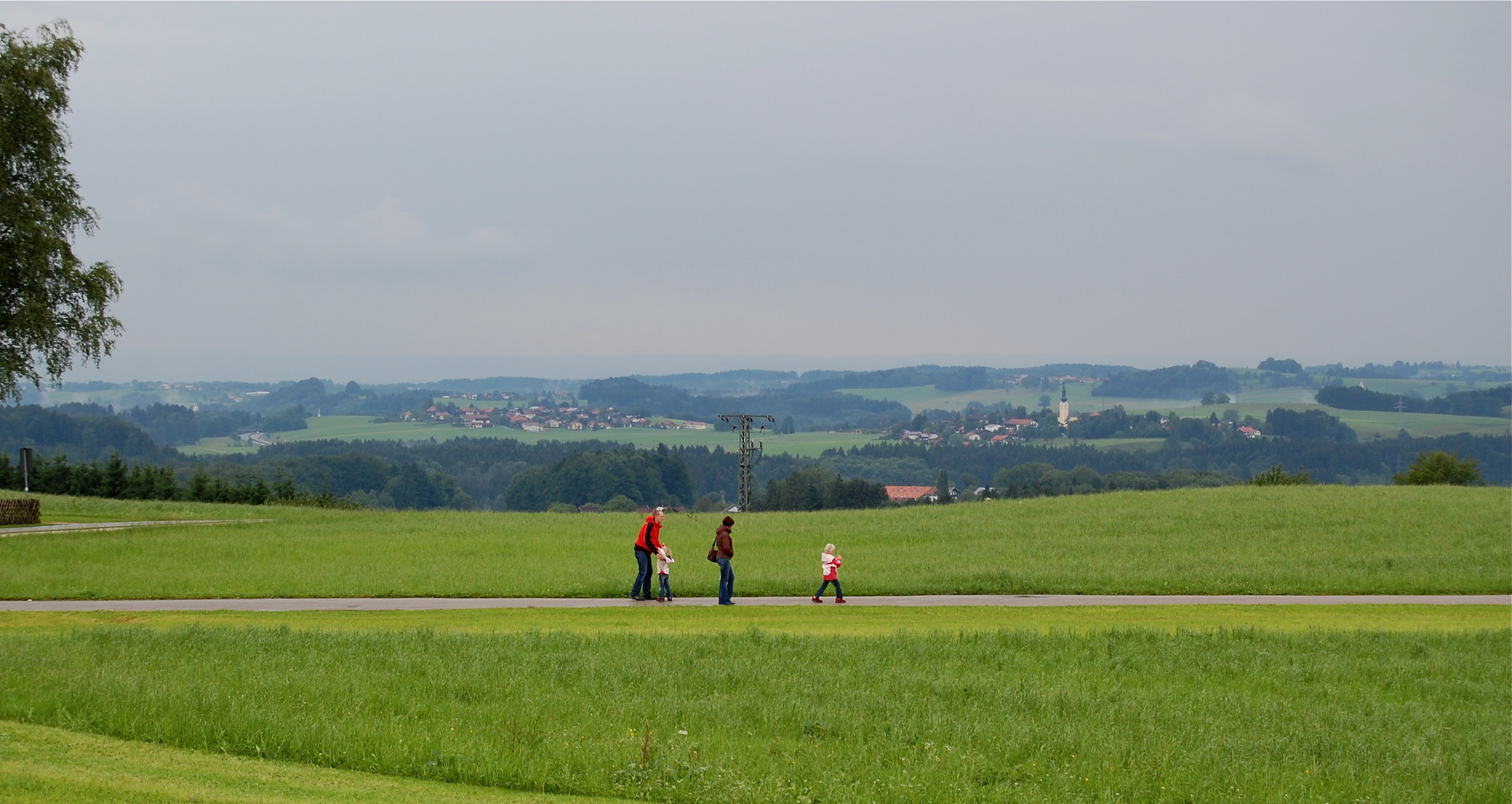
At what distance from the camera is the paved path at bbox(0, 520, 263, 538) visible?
3569 centimetres

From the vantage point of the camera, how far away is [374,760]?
1223 cm

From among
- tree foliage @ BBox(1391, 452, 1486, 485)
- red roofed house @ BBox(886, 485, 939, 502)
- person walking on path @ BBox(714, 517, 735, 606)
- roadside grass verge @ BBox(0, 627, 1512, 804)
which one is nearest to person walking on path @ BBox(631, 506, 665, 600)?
person walking on path @ BBox(714, 517, 735, 606)

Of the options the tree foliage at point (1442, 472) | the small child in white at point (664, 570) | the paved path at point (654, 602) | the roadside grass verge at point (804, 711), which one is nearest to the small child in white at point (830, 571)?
the paved path at point (654, 602)

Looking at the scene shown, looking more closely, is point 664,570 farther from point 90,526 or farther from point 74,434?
point 74,434

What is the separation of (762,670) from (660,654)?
6.27ft

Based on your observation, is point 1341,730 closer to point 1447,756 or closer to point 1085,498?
point 1447,756

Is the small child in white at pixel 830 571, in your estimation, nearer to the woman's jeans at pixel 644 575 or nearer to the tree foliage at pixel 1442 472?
the woman's jeans at pixel 644 575

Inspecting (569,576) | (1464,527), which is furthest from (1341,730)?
(1464,527)

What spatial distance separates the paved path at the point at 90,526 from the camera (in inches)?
1405

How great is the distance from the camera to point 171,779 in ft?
35.4

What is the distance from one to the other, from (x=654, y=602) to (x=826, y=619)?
465cm

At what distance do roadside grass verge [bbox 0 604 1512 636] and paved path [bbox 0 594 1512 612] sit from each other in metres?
0.71

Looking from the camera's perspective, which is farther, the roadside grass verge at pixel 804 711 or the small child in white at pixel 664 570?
the small child in white at pixel 664 570

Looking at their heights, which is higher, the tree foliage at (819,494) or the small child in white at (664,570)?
the small child in white at (664,570)
